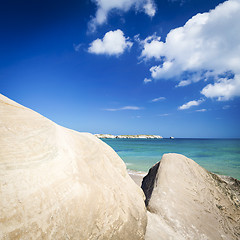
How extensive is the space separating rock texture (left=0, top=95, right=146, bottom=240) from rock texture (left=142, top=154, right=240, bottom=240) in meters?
0.68

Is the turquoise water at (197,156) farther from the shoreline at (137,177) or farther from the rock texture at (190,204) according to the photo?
the rock texture at (190,204)

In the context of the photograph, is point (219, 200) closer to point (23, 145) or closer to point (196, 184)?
point (196, 184)

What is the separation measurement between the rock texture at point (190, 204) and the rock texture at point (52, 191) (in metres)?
0.68

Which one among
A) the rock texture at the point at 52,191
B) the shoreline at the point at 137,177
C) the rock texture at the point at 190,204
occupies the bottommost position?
the shoreline at the point at 137,177

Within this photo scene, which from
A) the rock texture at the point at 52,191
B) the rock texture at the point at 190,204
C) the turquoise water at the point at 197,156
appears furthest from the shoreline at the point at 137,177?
the rock texture at the point at 52,191

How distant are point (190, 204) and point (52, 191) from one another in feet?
8.23

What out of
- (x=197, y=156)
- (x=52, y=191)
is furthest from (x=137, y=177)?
(x=197, y=156)

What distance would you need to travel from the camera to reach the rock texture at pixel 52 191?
0.93 metres

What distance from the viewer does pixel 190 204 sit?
8.40 ft

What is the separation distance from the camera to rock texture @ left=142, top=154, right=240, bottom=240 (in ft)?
6.85

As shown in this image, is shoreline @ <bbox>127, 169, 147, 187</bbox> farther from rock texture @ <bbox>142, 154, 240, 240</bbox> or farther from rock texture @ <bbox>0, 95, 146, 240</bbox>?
rock texture @ <bbox>0, 95, 146, 240</bbox>

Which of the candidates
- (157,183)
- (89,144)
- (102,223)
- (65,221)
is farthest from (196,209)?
Answer: (65,221)

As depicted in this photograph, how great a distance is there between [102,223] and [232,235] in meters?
2.35

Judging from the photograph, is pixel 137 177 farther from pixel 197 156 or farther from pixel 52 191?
pixel 197 156
